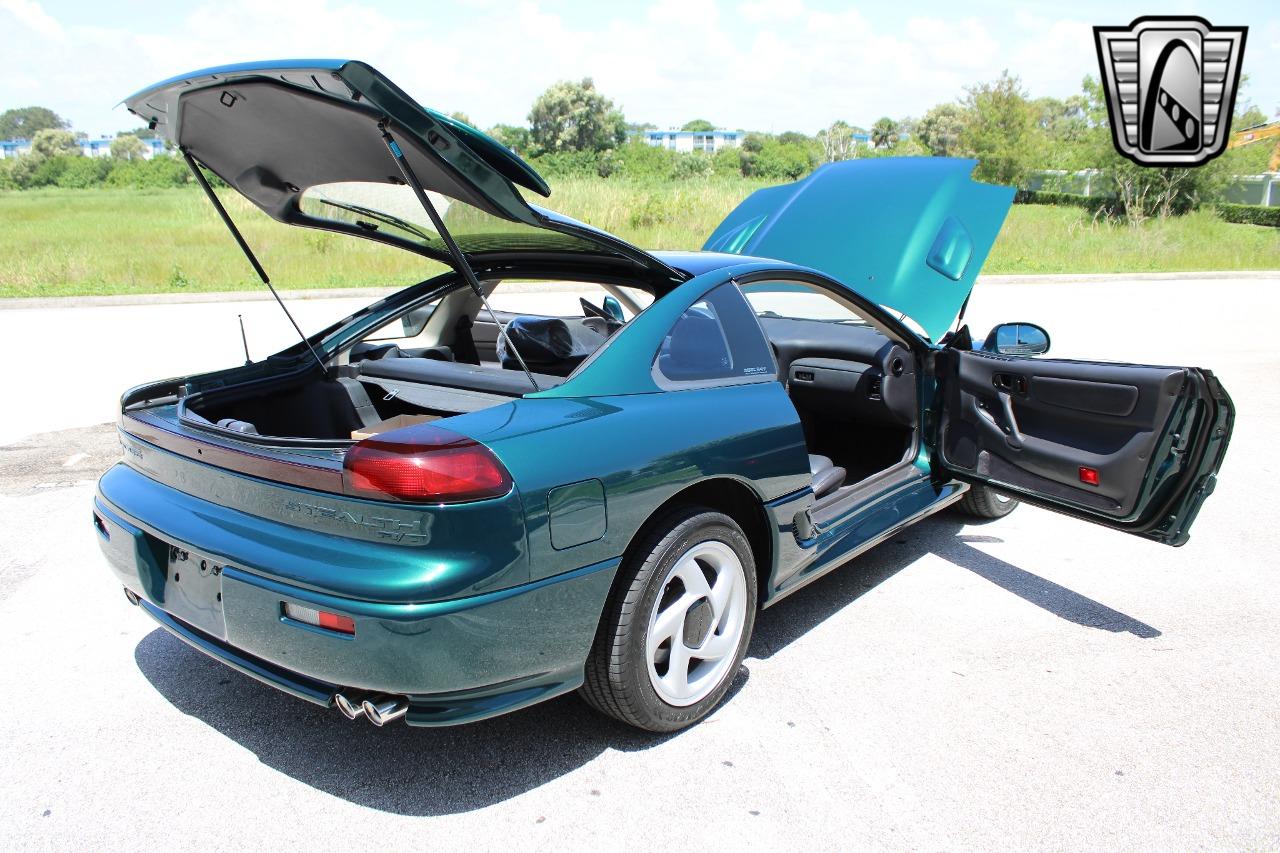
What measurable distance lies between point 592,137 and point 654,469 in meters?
65.5

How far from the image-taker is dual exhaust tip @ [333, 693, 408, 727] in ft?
7.52

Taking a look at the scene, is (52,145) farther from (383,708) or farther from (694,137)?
(694,137)

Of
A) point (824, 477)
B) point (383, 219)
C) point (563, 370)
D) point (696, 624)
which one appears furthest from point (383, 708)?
point (824, 477)

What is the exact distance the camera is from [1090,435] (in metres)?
3.54

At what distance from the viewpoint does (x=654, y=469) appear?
2598 millimetres

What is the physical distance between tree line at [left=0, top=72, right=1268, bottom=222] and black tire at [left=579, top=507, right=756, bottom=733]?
215 cm

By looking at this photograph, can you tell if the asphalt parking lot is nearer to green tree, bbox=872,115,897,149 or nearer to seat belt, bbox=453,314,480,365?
seat belt, bbox=453,314,480,365

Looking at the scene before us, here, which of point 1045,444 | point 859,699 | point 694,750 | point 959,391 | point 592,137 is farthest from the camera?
point 592,137

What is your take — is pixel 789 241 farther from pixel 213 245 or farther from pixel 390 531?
pixel 213 245

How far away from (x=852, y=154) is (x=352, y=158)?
35739 mm

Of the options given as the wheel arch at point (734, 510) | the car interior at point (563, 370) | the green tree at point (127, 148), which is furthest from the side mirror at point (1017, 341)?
the green tree at point (127, 148)

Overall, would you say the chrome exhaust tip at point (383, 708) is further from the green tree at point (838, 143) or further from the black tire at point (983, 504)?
the green tree at point (838, 143)

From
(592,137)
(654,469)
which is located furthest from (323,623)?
(592,137)

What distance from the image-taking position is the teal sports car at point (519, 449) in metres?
2.25
